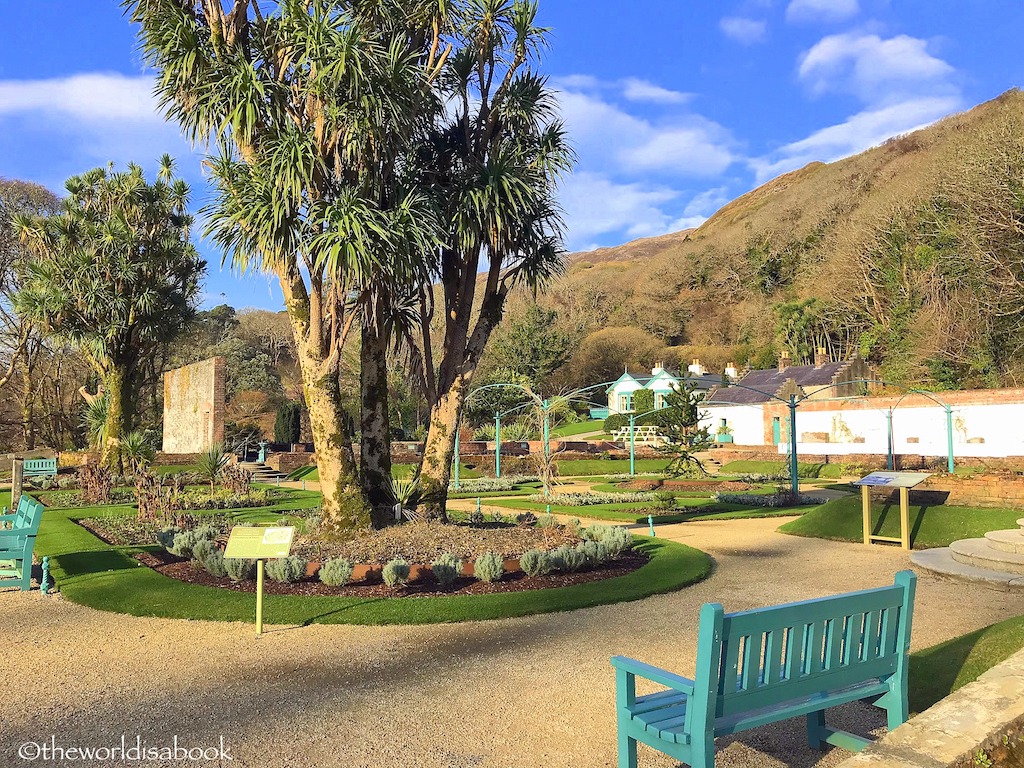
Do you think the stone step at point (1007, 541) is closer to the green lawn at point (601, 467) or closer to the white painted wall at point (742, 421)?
the green lawn at point (601, 467)

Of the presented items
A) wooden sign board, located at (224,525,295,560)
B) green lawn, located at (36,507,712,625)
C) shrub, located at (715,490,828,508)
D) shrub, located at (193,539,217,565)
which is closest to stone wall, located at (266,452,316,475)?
shrub, located at (715,490,828,508)

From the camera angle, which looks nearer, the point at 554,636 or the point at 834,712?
the point at 834,712

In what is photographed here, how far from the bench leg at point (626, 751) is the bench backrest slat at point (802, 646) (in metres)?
0.43

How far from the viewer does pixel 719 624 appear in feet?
10.6

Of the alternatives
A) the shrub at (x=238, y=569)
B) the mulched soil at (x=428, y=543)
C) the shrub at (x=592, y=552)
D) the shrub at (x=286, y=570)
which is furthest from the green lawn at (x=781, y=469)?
the shrub at (x=238, y=569)

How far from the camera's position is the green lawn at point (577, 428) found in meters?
56.2

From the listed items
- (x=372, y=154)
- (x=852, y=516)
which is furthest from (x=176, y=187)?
(x=852, y=516)

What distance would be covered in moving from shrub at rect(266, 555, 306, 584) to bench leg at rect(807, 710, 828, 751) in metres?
6.07

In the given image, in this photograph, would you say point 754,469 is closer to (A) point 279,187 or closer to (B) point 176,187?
(B) point 176,187

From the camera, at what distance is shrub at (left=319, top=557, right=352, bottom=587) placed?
28.3 ft

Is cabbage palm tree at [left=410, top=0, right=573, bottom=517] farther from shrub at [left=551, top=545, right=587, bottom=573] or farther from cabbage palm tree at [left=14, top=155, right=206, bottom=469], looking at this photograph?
cabbage palm tree at [left=14, top=155, right=206, bottom=469]

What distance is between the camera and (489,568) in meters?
8.92

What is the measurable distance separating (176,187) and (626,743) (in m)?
28.9

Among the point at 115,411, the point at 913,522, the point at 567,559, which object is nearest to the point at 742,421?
the point at 913,522
